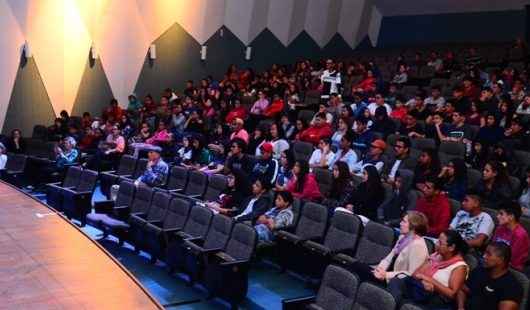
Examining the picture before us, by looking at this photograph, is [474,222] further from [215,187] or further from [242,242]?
[215,187]

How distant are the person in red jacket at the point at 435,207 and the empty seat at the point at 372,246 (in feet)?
1.75

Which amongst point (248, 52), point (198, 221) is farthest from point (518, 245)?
point (248, 52)

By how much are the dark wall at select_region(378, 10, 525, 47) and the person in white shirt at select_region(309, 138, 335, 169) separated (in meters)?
6.55

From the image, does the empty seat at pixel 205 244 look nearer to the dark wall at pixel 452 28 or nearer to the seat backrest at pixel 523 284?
the seat backrest at pixel 523 284

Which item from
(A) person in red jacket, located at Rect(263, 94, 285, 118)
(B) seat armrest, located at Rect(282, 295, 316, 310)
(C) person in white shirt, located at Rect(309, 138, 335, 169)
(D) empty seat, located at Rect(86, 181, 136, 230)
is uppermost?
(A) person in red jacket, located at Rect(263, 94, 285, 118)

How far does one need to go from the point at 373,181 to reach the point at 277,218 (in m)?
0.94

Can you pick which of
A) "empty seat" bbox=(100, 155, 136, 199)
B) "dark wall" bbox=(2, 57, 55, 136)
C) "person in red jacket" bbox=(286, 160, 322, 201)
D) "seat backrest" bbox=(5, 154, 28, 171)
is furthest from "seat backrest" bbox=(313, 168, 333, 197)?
"dark wall" bbox=(2, 57, 55, 136)

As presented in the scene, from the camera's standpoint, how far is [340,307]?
354 cm

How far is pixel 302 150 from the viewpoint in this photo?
7480mm

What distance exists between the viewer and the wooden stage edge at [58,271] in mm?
3436

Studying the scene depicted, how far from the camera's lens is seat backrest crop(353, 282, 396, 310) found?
322cm

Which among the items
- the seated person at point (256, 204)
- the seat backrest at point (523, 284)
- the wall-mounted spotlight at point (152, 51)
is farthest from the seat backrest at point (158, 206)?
the wall-mounted spotlight at point (152, 51)

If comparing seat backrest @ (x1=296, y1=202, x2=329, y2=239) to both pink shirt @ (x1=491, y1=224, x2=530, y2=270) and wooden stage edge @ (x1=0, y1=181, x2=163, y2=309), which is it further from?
wooden stage edge @ (x1=0, y1=181, x2=163, y2=309)

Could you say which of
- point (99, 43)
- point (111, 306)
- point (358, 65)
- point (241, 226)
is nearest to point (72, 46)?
point (99, 43)
